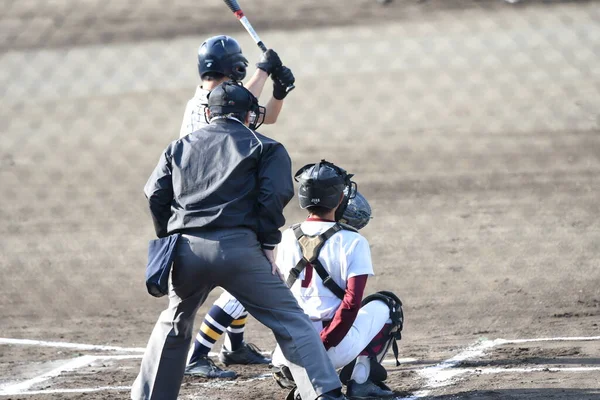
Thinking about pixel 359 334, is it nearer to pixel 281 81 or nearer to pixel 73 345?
pixel 281 81

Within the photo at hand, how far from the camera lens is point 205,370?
4.97 metres

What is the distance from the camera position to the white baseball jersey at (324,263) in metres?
4.19

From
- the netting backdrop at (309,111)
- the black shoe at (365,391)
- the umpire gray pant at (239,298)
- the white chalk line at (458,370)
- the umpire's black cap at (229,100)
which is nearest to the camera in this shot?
the umpire gray pant at (239,298)

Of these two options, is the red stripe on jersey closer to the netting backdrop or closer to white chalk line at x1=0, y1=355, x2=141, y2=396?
white chalk line at x1=0, y1=355, x2=141, y2=396

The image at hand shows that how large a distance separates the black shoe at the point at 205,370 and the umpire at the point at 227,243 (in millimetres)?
998

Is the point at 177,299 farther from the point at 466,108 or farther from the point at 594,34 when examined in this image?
the point at 594,34

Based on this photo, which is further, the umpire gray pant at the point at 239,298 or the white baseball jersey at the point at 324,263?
the white baseball jersey at the point at 324,263

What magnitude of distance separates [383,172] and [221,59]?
5768 mm

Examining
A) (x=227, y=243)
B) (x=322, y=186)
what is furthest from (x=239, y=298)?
(x=322, y=186)

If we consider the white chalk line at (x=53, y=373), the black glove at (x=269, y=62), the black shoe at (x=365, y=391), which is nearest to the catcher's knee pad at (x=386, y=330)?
the black shoe at (x=365, y=391)

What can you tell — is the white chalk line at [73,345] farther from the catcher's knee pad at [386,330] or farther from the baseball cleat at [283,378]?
the catcher's knee pad at [386,330]

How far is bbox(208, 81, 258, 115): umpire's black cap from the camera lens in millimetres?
4031

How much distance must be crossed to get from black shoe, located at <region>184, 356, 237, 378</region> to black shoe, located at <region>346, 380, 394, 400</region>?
859 millimetres

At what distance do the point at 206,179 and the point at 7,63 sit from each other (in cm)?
1285
